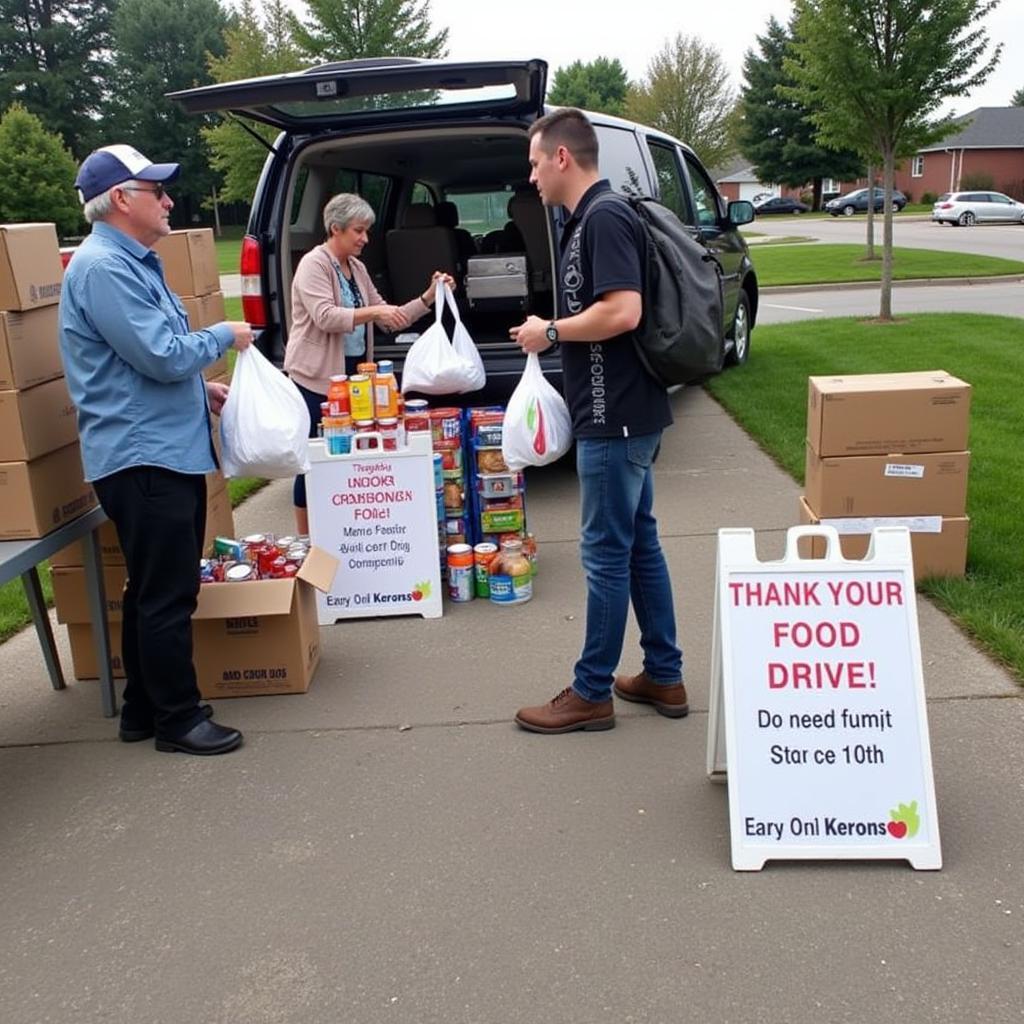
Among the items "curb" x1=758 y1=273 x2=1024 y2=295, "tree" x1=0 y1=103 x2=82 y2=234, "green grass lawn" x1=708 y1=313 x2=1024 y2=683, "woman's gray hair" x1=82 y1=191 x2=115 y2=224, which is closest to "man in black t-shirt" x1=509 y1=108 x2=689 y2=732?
"woman's gray hair" x1=82 y1=191 x2=115 y2=224

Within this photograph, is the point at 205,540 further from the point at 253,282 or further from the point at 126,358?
the point at 253,282

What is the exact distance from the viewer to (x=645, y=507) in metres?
3.58

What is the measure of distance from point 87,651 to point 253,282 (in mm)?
2532

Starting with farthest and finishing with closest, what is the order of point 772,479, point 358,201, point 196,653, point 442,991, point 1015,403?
1. point 1015,403
2. point 772,479
3. point 358,201
4. point 196,653
5. point 442,991

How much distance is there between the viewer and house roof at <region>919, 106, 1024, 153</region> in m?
61.2

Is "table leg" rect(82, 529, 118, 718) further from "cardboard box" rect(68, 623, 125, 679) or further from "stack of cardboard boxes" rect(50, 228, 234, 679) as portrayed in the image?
"cardboard box" rect(68, 623, 125, 679)

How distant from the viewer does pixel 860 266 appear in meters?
21.8

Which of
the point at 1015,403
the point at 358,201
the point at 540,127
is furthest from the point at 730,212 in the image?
the point at 540,127

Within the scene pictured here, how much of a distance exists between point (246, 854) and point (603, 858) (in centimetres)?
101

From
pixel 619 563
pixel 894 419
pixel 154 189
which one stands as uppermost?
pixel 154 189

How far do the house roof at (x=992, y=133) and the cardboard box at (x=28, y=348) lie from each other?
213 ft

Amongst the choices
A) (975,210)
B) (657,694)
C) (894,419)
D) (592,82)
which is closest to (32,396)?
(657,694)

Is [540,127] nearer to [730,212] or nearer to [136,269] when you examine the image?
[136,269]

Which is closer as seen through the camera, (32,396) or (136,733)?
(32,396)
